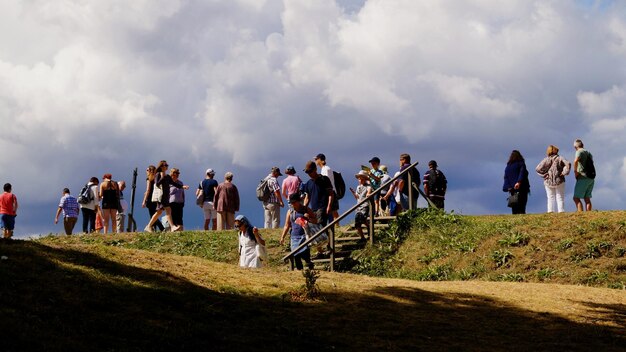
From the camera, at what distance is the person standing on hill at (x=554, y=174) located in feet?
70.5

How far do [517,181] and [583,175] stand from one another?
67.9 inches

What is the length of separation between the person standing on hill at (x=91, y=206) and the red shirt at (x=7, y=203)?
8.50 feet

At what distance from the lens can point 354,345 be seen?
9547mm

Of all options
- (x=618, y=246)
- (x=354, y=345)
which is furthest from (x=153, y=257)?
(x=618, y=246)

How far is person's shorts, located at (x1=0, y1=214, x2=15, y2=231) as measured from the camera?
→ 22469 millimetres

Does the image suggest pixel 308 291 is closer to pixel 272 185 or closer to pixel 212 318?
pixel 212 318

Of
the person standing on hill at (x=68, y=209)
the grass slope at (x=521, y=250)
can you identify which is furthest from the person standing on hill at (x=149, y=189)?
the grass slope at (x=521, y=250)

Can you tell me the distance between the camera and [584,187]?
21.6 m

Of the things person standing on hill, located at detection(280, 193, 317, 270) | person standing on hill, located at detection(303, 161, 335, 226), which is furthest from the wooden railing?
person standing on hill, located at detection(303, 161, 335, 226)

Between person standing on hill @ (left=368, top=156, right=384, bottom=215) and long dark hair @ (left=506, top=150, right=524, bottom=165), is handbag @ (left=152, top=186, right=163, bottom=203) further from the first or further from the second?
long dark hair @ (left=506, top=150, right=524, bottom=165)

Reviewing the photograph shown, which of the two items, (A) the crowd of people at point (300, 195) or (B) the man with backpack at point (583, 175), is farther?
(B) the man with backpack at point (583, 175)

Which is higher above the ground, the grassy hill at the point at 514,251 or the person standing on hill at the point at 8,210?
the person standing on hill at the point at 8,210

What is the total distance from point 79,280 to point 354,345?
3.75 meters

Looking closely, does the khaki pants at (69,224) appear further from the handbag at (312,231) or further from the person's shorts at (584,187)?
the person's shorts at (584,187)
